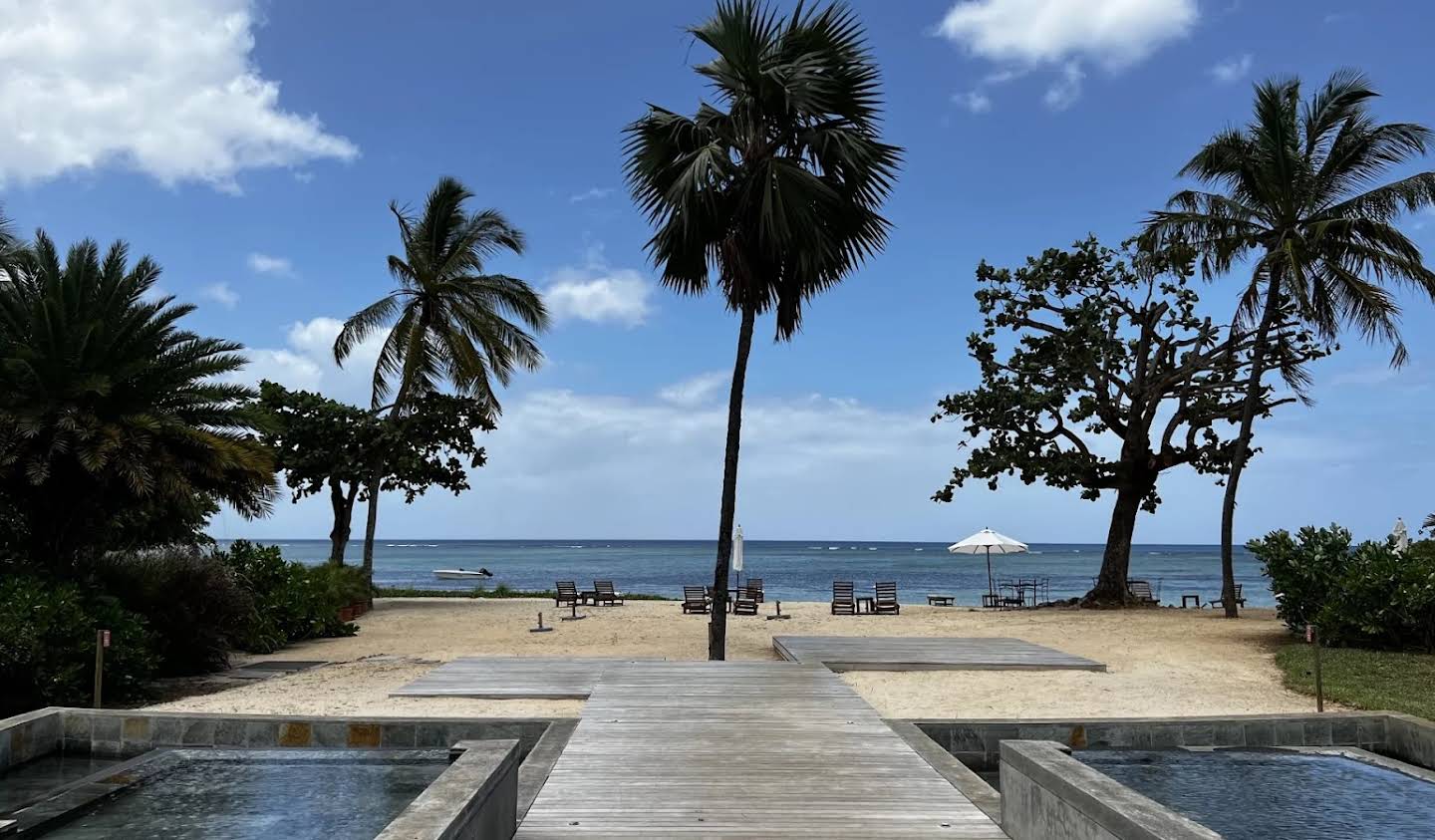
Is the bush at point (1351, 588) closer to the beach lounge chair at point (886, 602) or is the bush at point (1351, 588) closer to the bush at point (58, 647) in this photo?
the beach lounge chair at point (886, 602)

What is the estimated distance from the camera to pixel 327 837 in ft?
21.6

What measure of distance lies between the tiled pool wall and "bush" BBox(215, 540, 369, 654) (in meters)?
11.2

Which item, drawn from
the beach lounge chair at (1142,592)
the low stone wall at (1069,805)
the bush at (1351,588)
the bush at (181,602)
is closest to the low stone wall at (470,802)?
the low stone wall at (1069,805)

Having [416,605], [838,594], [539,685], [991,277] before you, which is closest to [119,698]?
[539,685]

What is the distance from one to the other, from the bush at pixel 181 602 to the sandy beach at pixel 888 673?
4.56 feet

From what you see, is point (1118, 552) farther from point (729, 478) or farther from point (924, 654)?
point (729, 478)

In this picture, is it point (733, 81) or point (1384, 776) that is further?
point (733, 81)

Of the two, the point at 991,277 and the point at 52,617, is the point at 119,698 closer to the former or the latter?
the point at 52,617

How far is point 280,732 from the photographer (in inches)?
341

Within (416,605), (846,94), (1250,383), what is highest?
(846,94)

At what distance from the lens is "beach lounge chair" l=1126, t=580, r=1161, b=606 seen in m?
25.4

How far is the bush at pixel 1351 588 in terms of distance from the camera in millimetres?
13984

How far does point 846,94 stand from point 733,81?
1494 mm

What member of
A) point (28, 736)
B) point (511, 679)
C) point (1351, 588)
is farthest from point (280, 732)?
point (1351, 588)
